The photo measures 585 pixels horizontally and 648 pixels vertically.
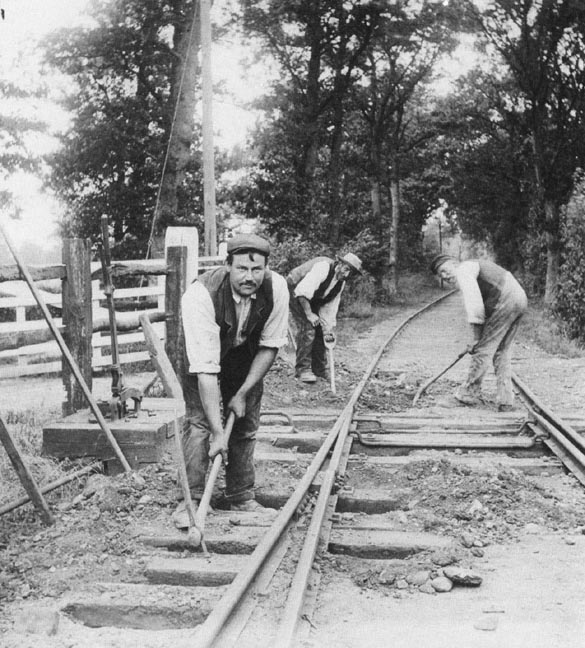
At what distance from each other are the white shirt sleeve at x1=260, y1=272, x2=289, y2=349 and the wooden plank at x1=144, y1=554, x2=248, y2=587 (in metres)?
1.37

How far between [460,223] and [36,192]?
2801 cm

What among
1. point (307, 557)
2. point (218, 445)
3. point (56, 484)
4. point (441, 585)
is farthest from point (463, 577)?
point (56, 484)

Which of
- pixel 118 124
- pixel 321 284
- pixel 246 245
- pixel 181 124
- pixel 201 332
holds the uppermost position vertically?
pixel 118 124

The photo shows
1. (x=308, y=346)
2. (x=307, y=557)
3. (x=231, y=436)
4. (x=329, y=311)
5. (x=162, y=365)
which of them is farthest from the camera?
(x=329, y=311)

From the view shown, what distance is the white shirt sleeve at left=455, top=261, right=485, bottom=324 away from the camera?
8125 mm

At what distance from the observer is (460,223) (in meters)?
46.1

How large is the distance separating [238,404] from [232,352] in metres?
0.38

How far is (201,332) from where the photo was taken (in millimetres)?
4457

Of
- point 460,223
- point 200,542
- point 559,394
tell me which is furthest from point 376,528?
point 460,223

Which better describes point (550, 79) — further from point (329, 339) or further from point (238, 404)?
point (238, 404)

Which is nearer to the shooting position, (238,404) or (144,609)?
(144,609)

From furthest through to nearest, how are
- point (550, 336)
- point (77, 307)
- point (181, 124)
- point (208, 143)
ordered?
point (181, 124) < point (550, 336) < point (208, 143) < point (77, 307)

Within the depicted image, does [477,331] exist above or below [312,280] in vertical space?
below

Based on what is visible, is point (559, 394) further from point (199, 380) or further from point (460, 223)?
point (460, 223)
